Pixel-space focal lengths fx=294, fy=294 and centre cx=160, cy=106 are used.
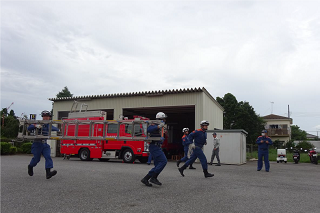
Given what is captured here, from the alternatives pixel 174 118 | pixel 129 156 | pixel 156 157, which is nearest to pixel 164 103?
pixel 129 156

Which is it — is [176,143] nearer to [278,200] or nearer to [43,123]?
[43,123]

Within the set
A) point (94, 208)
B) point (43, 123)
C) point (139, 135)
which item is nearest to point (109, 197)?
point (94, 208)

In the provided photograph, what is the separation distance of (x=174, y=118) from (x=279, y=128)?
112 feet

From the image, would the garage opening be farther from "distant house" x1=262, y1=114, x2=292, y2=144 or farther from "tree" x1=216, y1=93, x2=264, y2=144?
"distant house" x1=262, y1=114, x2=292, y2=144

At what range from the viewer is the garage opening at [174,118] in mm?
23250

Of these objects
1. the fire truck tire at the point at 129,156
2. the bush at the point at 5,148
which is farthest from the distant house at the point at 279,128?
the bush at the point at 5,148

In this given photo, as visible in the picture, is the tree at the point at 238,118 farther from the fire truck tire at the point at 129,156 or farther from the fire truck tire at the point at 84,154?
the fire truck tire at the point at 84,154

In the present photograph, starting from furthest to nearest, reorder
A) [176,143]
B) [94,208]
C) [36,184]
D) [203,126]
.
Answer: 1. [176,143]
2. [203,126]
3. [36,184]
4. [94,208]

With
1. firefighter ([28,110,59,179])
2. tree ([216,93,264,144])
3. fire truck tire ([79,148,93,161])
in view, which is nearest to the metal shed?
fire truck tire ([79,148,93,161])

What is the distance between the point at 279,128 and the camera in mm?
55625

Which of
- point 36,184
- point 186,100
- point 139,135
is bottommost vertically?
point 36,184

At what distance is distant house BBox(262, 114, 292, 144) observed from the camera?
54.6 meters

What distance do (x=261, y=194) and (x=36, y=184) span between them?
18.2 feet

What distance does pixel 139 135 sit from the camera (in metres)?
9.21
